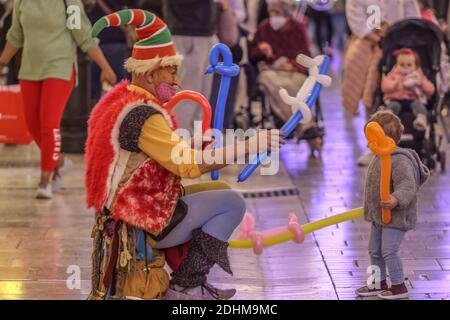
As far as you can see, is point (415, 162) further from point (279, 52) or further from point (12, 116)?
point (279, 52)

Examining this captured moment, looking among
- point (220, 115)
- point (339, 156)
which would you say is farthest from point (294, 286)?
point (339, 156)

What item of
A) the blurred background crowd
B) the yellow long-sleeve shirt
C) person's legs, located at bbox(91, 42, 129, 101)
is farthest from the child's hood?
person's legs, located at bbox(91, 42, 129, 101)

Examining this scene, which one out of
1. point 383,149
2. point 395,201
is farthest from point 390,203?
point 383,149

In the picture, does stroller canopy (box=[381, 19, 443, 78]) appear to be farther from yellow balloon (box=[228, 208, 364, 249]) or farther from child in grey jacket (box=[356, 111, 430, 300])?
yellow balloon (box=[228, 208, 364, 249])

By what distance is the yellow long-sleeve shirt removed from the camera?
579cm

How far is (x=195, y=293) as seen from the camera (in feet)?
19.9

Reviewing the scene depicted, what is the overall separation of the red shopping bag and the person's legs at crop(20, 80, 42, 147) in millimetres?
1146

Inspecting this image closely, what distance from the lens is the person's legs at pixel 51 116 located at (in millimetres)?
8812

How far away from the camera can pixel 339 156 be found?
1146cm

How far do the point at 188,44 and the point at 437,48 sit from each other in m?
2.18

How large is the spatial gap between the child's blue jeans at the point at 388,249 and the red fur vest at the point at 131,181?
1.09m

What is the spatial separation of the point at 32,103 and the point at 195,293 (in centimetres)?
333

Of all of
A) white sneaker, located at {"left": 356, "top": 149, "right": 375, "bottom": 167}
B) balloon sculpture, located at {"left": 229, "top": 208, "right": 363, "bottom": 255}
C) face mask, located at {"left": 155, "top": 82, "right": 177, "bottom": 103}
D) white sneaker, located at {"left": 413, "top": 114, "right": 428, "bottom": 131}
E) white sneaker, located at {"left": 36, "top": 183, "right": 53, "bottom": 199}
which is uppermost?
face mask, located at {"left": 155, "top": 82, "right": 177, "bottom": 103}
